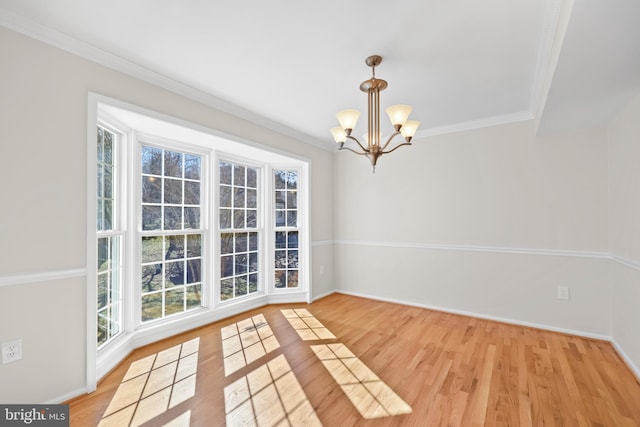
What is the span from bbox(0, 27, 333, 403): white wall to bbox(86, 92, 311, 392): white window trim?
0.06m

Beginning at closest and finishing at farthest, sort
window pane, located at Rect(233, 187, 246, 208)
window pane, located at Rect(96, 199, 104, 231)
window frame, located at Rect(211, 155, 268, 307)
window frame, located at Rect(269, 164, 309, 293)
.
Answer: window pane, located at Rect(96, 199, 104, 231), window frame, located at Rect(211, 155, 268, 307), window pane, located at Rect(233, 187, 246, 208), window frame, located at Rect(269, 164, 309, 293)

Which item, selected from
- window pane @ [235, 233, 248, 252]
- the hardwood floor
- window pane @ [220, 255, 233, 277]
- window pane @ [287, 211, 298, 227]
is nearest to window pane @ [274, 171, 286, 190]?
window pane @ [287, 211, 298, 227]

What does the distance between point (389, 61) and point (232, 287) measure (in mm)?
3244

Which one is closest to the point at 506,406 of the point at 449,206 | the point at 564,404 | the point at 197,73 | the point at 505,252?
the point at 564,404

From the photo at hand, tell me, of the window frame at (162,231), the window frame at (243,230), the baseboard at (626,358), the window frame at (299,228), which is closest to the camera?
the baseboard at (626,358)

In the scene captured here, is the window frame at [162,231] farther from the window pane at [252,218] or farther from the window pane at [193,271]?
the window pane at [252,218]

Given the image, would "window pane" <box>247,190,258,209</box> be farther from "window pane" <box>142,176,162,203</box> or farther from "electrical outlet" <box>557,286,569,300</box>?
"electrical outlet" <box>557,286,569,300</box>

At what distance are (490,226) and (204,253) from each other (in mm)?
3644

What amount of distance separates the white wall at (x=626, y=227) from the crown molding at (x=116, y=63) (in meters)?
3.59

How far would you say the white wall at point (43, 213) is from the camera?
1.71 metres

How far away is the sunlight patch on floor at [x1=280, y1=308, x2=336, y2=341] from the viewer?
9.84 ft

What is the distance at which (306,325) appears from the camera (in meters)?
3.31

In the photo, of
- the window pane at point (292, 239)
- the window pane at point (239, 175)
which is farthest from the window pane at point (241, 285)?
the window pane at point (239, 175)

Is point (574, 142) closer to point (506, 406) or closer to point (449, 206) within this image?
point (449, 206)
